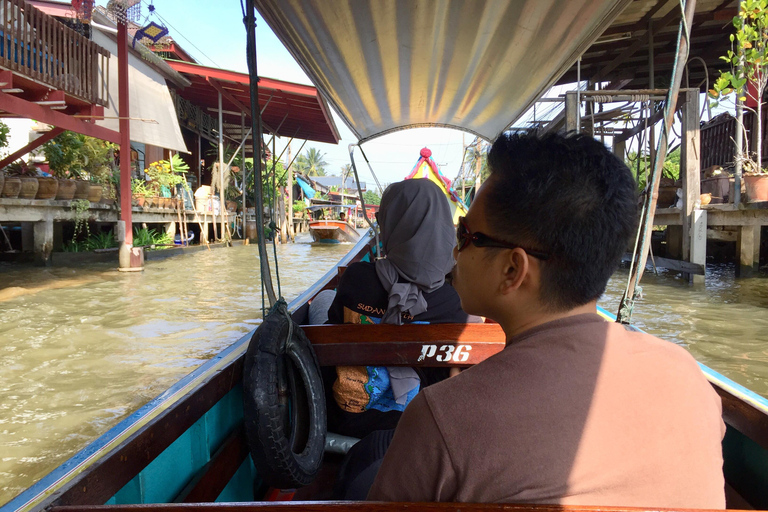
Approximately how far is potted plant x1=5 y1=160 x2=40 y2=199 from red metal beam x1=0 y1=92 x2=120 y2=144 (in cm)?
113

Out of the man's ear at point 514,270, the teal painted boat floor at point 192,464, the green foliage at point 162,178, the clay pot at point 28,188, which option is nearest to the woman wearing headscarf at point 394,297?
the teal painted boat floor at point 192,464

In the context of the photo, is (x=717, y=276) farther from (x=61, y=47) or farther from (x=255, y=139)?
(x=61, y=47)

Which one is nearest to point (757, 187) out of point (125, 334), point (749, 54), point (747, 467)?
point (749, 54)

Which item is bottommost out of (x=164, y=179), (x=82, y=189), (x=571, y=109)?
(x=82, y=189)

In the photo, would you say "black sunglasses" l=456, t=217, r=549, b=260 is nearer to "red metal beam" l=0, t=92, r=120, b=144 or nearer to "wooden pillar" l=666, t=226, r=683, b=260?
"red metal beam" l=0, t=92, r=120, b=144

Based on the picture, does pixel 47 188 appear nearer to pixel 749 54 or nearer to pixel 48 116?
pixel 48 116

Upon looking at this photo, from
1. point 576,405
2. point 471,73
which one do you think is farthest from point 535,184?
point 471,73

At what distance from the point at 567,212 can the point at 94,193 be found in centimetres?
934

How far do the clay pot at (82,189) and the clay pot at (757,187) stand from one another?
9.49 metres

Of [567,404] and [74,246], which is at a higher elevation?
[567,404]

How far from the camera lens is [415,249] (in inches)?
68.7

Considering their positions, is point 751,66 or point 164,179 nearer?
point 751,66

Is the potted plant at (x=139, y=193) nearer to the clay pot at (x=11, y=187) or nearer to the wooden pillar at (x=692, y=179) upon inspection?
the clay pot at (x=11, y=187)

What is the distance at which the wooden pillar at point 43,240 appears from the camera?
7969 millimetres
